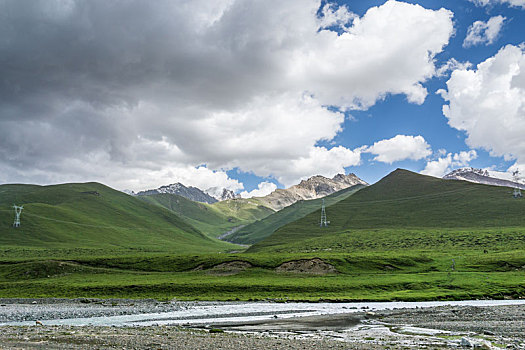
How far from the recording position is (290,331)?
123 feet

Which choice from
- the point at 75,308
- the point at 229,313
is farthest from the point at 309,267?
the point at 75,308

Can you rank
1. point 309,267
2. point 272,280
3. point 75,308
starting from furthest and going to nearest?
point 309,267 < point 272,280 < point 75,308

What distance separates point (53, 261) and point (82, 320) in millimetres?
67570

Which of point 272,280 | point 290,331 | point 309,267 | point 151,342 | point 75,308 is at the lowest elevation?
point 75,308

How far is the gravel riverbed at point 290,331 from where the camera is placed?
91.7 feet

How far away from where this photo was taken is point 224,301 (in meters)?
64.6

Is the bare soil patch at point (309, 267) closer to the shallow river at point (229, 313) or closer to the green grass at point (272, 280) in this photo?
the green grass at point (272, 280)

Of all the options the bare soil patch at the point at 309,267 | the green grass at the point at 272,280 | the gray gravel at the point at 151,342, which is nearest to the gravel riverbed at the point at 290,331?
the gray gravel at the point at 151,342

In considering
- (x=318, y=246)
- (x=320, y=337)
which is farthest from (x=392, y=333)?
(x=318, y=246)

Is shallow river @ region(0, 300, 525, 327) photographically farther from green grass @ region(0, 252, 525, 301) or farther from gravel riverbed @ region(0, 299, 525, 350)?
green grass @ region(0, 252, 525, 301)

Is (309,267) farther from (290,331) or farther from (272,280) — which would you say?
(290,331)

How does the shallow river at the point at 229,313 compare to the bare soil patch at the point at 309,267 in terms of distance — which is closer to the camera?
the shallow river at the point at 229,313

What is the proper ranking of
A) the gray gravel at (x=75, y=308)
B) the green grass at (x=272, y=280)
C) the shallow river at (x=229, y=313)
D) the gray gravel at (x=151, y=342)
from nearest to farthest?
the gray gravel at (x=151, y=342) < the shallow river at (x=229, y=313) < the gray gravel at (x=75, y=308) < the green grass at (x=272, y=280)

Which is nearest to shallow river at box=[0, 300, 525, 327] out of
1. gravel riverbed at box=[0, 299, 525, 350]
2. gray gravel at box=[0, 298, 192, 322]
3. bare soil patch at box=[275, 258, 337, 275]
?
gravel riverbed at box=[0, 299, 525, 350]
